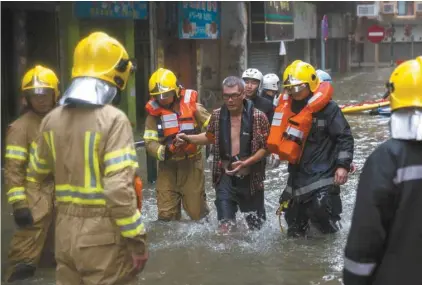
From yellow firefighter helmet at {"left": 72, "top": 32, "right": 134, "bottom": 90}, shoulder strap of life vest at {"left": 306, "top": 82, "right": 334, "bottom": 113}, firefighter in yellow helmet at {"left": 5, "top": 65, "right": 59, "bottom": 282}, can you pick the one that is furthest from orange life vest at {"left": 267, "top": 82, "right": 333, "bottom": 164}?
yellow firefighter helmet at {"left": 72, "top": 32, "right": 134, "bottom": 90}

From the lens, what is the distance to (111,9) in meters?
14.6

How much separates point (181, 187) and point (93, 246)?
3.80 metres

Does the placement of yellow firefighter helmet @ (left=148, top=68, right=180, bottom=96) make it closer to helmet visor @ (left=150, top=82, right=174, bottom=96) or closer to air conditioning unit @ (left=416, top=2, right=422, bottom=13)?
helmet visor @ (left=150, top=82, right=174, bottom=96)

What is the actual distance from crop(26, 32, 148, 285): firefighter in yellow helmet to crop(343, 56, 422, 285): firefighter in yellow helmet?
121 centimetres

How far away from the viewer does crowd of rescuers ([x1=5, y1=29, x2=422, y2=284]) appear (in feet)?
9.52

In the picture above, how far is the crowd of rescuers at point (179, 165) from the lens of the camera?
2900mm

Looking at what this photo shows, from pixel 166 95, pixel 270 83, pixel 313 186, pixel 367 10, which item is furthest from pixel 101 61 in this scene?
pixel 367 10

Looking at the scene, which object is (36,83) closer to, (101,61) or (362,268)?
(101,61)

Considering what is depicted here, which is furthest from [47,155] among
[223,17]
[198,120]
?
[223,17]

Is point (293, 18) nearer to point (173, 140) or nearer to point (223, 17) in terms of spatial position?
point (223, 17)

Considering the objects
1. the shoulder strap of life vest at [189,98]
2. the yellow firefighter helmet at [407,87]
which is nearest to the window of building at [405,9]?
the shoulder strap of life vest at [189,98]

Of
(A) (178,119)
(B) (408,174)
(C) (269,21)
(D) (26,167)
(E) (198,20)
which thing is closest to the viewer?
(B) (408,174)

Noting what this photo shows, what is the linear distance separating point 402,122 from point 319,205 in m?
3.64

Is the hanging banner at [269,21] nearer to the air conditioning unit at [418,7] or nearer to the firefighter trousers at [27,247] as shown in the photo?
the firefighter trousers at [27,247]
